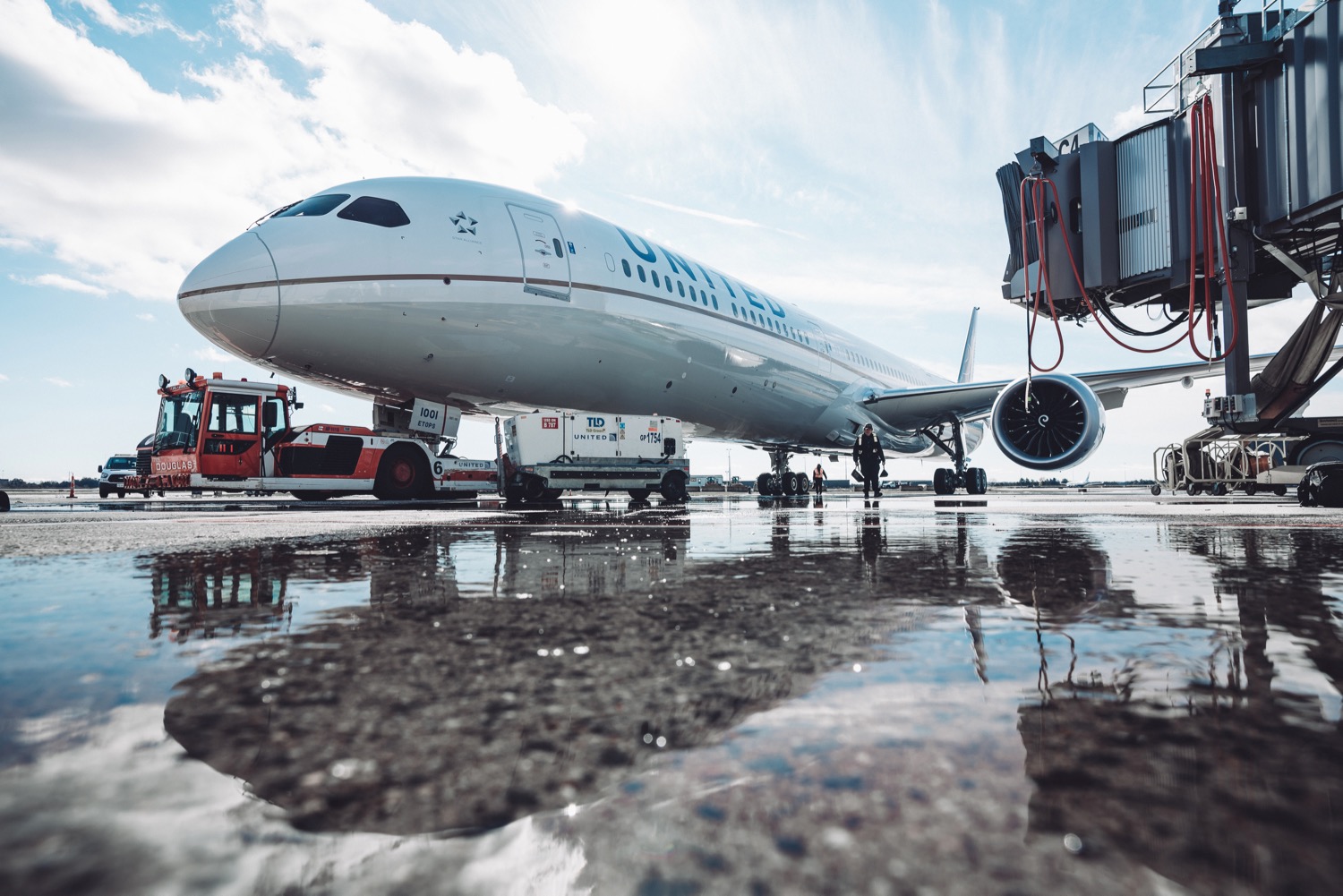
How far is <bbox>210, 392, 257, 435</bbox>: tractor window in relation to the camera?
12016 millimetres

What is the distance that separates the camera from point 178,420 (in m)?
12.4

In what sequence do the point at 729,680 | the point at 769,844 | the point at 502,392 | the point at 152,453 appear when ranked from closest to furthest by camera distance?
1. the point at 769,844
2. the point at 729,680
3. the point at 502,392
4. the point at 152,453

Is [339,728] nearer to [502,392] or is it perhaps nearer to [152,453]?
[502,392]

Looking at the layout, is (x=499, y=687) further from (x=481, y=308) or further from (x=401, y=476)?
(x=401, y=476)

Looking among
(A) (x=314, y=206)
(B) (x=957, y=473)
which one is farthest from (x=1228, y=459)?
(A) (x=314, y=206)

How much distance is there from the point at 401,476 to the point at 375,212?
4962 millimetres

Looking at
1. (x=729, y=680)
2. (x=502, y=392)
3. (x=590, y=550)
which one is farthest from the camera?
(x=502, y=392)

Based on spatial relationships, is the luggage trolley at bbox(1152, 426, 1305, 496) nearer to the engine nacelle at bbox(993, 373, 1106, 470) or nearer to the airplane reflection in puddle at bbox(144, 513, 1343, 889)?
the engine nacelle at bbox(993, 373, 1106, 470)

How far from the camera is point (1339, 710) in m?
0.97

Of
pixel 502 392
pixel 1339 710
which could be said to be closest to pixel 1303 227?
pixel 1339 710

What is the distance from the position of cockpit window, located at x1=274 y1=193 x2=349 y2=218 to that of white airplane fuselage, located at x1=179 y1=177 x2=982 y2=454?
0.21 ft

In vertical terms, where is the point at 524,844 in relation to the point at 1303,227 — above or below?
below

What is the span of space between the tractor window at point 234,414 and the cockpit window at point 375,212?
17.0 feet

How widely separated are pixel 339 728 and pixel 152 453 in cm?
1462
